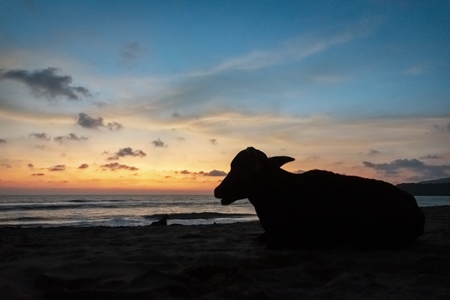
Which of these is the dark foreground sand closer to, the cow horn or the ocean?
the cow horn

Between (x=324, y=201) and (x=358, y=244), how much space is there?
2.50 feet

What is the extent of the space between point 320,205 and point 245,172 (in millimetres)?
1228

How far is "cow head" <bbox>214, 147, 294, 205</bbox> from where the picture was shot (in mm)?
Answer: 5945

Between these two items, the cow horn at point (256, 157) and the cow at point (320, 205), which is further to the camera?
A: the cow horn at point (256, 157)

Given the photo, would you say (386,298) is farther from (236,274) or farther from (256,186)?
(256,186)

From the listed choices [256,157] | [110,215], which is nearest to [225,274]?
[256,157]

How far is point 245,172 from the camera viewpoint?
5.96m

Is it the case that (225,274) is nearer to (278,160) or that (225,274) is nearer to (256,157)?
(256,157)

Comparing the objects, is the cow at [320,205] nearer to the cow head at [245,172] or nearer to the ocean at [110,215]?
the cow head at [245,172]

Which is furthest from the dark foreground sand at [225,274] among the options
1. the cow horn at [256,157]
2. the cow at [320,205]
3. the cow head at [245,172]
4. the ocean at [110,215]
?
the ocean at [110,215]

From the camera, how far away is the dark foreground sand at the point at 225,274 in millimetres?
3072

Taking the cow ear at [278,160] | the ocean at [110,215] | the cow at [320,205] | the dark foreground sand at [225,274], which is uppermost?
the cow ear at [278,160]

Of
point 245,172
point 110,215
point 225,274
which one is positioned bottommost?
point 110,215

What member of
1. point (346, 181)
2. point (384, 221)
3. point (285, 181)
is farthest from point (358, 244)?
point (285, 181)
